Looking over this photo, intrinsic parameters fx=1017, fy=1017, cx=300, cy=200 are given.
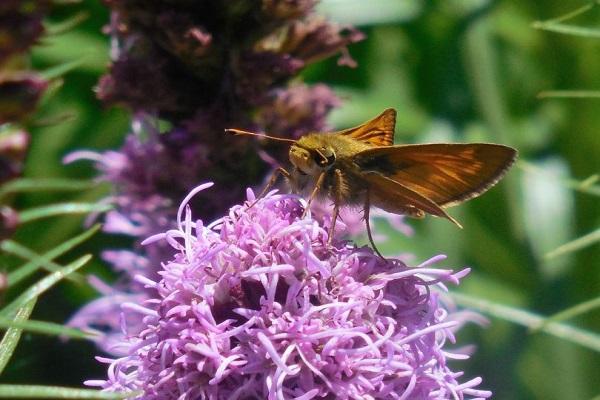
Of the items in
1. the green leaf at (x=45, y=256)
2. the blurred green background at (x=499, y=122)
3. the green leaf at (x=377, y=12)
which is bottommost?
the blurred green background at (x=499, y=122)

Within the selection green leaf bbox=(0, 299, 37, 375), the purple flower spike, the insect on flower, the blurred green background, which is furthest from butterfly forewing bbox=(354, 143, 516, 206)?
the blurred green background

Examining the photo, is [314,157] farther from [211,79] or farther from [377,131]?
[211,79]

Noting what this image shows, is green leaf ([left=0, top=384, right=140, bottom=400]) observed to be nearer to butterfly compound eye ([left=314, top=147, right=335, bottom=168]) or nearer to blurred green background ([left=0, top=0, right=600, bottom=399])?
butterfly compound eye ([left=314, top=147, right=335, bottom=168])

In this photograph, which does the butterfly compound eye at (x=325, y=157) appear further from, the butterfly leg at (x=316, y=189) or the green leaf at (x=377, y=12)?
the green leaf at (x=377, y=12)

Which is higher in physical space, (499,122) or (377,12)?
(377,12)

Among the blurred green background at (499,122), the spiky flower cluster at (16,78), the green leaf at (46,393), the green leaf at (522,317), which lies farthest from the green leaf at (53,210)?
the blurred green background at (499,122)

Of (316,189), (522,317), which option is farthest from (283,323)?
(522,317)
